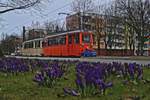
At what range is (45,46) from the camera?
150ft

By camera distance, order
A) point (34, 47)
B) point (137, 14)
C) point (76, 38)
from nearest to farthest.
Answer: point (76, 38) → point (34, 47) → point (137, 14)

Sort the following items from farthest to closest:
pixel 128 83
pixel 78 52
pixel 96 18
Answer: pixel 96 18
pixel 78 52
pixel 128 83

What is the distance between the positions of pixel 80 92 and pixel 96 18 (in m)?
60.8

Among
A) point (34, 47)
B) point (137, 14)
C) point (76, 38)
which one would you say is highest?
point (137, 14)

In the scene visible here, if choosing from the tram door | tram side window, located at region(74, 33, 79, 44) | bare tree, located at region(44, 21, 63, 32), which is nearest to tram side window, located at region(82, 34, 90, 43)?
tram side window, located at region(74, 33, 79, 44)

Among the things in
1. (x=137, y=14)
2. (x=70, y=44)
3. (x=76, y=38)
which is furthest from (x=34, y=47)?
(x=137, y=14)

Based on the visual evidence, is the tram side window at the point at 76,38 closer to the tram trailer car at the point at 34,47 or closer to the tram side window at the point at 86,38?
the tram side window at the point at 86,38

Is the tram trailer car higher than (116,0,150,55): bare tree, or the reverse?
(116,0,150,55): bare tree

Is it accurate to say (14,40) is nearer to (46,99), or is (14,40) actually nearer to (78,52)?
(78,52)

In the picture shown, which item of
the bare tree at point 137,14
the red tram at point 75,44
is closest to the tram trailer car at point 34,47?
the red tram at point 75,44

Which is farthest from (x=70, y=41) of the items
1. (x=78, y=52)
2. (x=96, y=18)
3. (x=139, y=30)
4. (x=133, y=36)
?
(x=133, y=36)

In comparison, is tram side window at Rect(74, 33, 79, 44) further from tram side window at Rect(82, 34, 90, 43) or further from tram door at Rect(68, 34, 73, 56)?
tram side window at Rect(82, 34, 90, 43)

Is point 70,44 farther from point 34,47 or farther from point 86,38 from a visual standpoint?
point 34,47

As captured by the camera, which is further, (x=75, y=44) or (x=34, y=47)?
(x=34, y=47)
